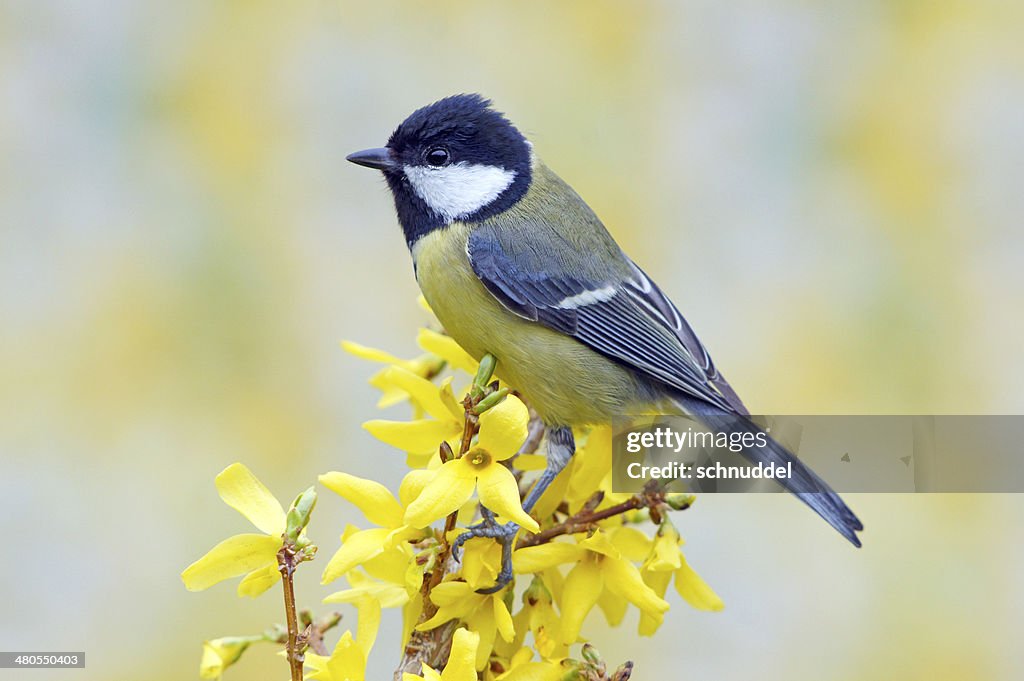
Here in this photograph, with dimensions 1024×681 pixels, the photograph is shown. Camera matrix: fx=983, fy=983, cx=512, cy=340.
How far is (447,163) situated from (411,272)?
1.01m

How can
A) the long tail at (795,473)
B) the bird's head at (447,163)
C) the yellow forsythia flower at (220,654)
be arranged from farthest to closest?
the bird's head at (447,163) < the long tail at (795,473) < the yellow forsythia flower at (220,654)

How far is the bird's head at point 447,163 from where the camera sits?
145 cm

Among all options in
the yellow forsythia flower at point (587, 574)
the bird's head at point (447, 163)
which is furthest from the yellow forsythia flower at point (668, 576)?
the bird's head at point (447, 163)

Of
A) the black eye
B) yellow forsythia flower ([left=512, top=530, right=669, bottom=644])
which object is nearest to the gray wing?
the black eye

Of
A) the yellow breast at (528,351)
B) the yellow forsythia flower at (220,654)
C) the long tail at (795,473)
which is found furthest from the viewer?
the yellow breast at (528,351)

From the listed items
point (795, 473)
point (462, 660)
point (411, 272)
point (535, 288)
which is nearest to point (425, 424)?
point (462, 660)

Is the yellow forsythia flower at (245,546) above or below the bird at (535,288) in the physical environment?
below

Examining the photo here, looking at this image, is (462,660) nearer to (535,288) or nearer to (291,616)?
(291,616)

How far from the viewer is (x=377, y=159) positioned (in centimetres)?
145

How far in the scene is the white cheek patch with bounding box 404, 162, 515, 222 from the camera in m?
1.46

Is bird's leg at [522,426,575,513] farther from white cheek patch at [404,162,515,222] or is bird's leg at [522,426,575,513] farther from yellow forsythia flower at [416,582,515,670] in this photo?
white cheek patch at [404,162,515,222]

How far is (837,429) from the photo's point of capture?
1516mm

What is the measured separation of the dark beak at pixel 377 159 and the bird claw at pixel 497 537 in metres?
0.67

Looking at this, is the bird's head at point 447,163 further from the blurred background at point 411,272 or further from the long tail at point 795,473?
the blurred background at point 411,272
